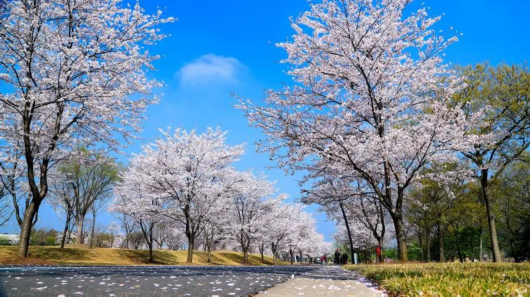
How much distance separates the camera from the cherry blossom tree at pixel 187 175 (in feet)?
91.8

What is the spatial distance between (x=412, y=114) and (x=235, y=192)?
62.3 ft

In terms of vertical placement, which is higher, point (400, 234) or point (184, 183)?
point (184, 183)

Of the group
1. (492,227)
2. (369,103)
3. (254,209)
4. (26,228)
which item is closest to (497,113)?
(492,227)

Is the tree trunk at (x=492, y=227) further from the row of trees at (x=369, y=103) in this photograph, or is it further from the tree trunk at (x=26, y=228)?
the tree trunk at (x=26, y=228)

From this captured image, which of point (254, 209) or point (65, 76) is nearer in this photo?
point (65, 76)

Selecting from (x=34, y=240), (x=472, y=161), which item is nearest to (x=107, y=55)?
(x=472, y=161)

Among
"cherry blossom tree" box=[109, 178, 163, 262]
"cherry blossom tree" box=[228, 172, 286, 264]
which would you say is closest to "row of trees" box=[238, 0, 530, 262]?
"cherry blossom tree" box=[109, 178, 163, 262]

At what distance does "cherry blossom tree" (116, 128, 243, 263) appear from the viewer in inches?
1101

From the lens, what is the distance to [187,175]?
2762 cm

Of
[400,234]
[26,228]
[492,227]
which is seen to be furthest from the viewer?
[492,227]

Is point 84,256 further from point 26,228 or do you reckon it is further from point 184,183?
point 26,228

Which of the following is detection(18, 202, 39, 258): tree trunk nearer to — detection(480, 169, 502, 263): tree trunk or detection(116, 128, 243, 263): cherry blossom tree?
detection(116, 128, 243, 263): cherry blossom tree

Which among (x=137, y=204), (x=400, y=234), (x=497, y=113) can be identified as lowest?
(x=400, y=234)

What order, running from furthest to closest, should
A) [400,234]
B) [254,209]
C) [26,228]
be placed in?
[254,209]
[26,228]
[400,234]
